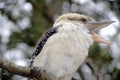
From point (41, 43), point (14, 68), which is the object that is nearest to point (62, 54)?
point (41, 43)

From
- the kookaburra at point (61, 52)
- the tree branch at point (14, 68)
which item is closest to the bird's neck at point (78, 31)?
the kookaburra at point (61, 52)

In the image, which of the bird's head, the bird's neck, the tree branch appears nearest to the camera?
the tree branch

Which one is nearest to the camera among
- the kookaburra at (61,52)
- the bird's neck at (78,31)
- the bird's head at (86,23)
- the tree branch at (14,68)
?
the tree branch at (14,68)

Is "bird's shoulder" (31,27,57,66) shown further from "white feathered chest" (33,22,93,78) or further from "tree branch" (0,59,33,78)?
"tree branch" (0,59,33,78)

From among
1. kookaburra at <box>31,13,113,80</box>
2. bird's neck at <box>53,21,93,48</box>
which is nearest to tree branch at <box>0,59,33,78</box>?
kookaburra at <box>31,13,113,80</box>

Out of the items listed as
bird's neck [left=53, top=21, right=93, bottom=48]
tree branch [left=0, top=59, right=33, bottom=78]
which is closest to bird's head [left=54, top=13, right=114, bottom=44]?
bird's neck [left=53, top=21, right=93, bottom=48]

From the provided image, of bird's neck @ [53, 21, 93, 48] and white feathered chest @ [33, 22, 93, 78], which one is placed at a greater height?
bird's neck @ [53, 21, 93, 48]

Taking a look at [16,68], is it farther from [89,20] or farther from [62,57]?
[89,20]

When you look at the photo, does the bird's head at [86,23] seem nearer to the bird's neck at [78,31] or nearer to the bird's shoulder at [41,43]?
the bird's neck at [78,31]

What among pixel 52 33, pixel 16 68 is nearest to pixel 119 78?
pixel 52 33

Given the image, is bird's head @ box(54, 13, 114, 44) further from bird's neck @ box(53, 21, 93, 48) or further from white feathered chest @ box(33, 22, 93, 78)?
white feathered chest @ box(33, 22, 93, 78)

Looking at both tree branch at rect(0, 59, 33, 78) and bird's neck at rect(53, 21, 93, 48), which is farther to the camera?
bird's neck at rect(53, 21, 93, 48)

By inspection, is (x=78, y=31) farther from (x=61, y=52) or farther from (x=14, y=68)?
(x=14, y=68)

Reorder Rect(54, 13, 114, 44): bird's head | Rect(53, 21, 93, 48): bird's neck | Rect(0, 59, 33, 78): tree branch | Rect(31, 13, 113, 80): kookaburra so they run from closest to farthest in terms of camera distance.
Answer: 1. Rect(0, 59, 33, 78): tree branch
2. Rect(31, 13, 113, 80): kookaburra
3. Rect(53, 21, 93, 48): bird's neck
4. Rect(54, 13, 114, 44): bird's head
